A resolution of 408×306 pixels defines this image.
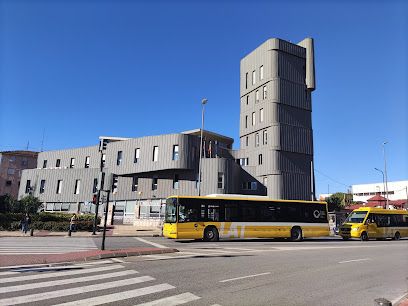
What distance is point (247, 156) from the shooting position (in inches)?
2026

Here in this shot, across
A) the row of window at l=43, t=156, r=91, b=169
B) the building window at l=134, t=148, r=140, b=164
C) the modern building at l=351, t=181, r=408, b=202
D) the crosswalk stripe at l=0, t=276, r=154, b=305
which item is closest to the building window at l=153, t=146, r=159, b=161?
the building window at l=134, t=148, r=140, b=164

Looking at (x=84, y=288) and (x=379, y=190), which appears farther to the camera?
(x=379, y=190)

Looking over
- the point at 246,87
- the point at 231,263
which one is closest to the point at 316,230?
the point at 231,263

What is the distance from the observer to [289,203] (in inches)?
1040

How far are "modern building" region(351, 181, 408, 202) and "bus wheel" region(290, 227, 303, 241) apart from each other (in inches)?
3278

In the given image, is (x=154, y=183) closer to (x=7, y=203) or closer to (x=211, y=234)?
(x=7, y=203)

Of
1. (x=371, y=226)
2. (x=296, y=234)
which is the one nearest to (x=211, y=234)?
(x=296, y=234)

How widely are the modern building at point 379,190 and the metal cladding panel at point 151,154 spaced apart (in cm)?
7345

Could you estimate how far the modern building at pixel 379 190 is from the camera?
4070 inches

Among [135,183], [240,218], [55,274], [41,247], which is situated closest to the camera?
[55,274]

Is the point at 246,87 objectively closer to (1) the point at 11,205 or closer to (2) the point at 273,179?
(2) the point at 273,179

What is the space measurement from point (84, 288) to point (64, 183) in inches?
2042

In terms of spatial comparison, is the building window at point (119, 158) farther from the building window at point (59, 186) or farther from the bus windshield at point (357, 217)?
the bus windshield at point (357, 217)

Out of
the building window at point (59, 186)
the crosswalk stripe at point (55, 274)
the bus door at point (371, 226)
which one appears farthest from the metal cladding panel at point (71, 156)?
the crosswalk stripe at point (55, 274)
